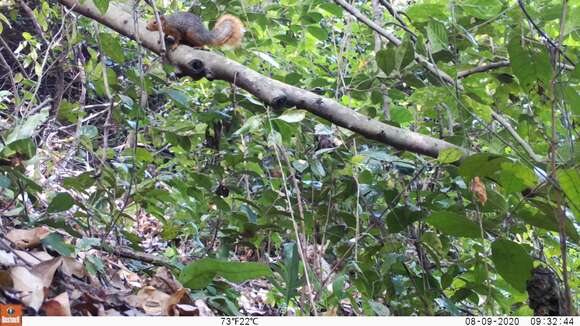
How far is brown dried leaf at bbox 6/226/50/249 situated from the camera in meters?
1.26

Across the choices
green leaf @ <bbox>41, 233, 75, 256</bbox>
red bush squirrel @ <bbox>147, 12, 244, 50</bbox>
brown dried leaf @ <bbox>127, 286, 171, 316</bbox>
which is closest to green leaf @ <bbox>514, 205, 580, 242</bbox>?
brown dried leaf @ <bbox>127, 286, 171, 316</bbox>

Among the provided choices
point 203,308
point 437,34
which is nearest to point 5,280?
point 203,308

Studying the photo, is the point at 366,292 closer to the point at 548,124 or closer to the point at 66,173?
the point at 548,124

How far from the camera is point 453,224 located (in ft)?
3.38

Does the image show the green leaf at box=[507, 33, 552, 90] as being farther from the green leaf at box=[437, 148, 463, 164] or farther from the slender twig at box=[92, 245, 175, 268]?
the slender twig at box=[92, 245, 175, 268]

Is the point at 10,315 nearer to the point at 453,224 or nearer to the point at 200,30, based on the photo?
the point at 453,224

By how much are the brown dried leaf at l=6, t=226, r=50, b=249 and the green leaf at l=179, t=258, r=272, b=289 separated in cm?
38

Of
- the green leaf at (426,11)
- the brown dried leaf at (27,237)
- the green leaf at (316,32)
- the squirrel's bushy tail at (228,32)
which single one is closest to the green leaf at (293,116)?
the green leaf at (426,11)

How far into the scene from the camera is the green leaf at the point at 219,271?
43.8 inches

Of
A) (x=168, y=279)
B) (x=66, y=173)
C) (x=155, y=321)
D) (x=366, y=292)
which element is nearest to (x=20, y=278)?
(x=155, y=321)

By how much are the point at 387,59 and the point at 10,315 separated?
98 centimetres

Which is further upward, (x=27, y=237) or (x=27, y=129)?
(x=27, y=129)

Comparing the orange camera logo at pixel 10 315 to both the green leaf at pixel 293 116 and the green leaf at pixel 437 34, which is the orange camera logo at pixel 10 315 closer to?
the green leaf at pixel 293 116

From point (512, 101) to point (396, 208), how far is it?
2.72ft
